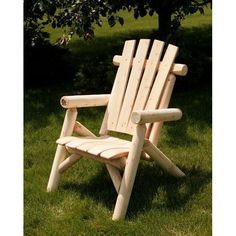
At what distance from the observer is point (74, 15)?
16.3 ft

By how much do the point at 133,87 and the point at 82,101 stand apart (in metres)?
0.45

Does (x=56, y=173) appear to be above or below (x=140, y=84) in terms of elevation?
below

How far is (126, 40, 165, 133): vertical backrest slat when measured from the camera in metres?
3.74

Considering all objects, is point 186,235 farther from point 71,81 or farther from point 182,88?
point 71,81

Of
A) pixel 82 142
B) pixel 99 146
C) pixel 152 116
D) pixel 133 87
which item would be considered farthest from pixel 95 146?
pixel 133 87

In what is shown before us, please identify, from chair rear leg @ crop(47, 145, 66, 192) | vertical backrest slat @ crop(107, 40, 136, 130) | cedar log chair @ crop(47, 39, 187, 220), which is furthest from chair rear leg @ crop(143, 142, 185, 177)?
chair rear leg @ crop(47, 145, 66, 192)

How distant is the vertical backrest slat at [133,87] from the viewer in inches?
151

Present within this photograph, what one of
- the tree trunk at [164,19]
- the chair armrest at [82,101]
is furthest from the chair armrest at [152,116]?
the tree trunk at [164,19]

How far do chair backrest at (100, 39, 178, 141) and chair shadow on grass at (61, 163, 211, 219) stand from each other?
366mm

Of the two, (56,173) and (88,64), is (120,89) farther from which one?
(88,64)

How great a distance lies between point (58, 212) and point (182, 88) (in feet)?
11.9

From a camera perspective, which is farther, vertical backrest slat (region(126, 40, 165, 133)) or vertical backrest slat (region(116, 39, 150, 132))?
vertical backrest slat (region(116, 39, 150, 132))

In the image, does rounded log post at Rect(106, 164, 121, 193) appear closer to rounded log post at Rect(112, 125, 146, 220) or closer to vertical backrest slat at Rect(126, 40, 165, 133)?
rounded log post at Rect(112, 125, 146, 220)

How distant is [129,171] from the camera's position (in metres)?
3.13
